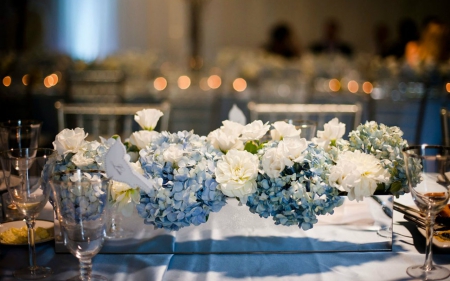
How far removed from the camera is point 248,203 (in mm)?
1391

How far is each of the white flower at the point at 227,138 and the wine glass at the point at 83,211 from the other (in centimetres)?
39

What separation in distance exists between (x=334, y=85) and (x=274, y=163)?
12.8ft

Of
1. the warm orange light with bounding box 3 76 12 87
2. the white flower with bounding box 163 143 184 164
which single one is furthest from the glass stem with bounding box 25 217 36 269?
the warm orange light with bounding box 3 76 12 87

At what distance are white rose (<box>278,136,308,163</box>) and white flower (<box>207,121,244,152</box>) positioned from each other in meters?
0.18

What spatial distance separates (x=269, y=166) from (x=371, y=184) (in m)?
0.24

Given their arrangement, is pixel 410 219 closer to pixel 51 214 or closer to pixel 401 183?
pixel 401 183

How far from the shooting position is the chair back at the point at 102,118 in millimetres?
3117

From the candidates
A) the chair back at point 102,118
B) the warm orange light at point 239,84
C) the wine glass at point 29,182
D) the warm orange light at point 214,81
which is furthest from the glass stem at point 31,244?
the warm orange light at point 214,81

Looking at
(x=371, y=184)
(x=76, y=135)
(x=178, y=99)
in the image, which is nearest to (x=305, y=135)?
(x=371, y=184)

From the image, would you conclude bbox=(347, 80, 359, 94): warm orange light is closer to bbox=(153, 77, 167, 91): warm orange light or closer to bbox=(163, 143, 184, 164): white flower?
bbox=(153, 77, 167, 91): warm orange light

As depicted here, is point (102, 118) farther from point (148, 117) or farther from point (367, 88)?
point (148, 117)

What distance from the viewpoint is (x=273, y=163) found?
4.38 ft

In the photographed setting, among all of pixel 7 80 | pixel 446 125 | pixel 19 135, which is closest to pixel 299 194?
pixel 19 135

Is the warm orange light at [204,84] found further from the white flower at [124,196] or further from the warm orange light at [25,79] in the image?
the white flower at [124,196]
